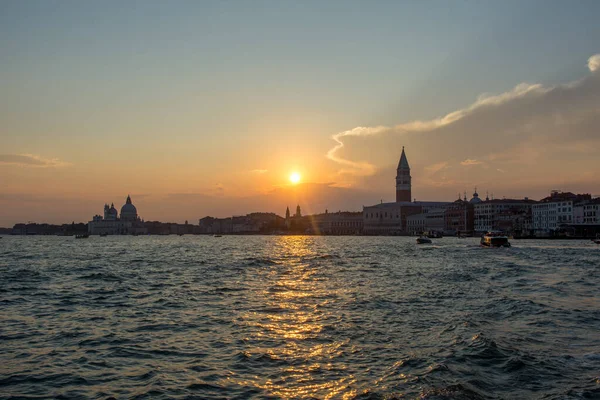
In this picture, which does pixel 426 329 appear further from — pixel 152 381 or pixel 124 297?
pixel 124 297

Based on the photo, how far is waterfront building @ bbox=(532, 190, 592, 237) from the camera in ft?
379

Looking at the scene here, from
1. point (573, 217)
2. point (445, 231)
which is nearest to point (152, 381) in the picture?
point (573, 217)

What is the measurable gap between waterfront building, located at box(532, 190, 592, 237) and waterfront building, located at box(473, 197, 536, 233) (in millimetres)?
7042

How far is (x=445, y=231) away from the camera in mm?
156375

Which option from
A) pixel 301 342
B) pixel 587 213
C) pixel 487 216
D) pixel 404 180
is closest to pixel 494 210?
pixel 487 216

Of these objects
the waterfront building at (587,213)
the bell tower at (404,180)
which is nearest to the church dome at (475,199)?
the bell tower at (404,180)

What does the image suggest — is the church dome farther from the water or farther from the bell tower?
the water

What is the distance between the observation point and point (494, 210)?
460 ft

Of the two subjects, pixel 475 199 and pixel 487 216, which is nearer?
pixel 487 216

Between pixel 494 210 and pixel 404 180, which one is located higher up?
pixel 404 180

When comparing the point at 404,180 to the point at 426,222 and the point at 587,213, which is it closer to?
the point at 426,222

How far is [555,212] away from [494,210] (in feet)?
66.8

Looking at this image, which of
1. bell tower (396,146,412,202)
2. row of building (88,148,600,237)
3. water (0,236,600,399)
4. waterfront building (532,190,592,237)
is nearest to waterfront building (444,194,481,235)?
row of building (88,148,600,237)

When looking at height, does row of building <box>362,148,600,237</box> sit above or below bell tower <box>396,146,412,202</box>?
below
